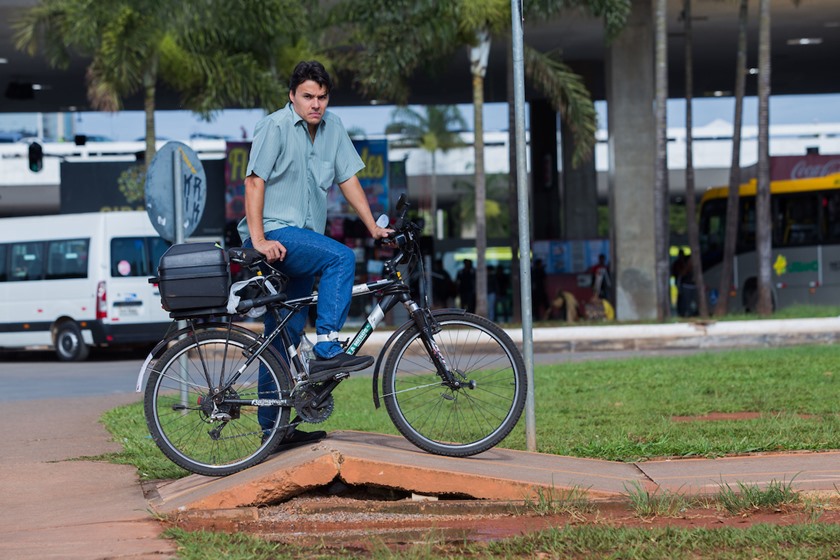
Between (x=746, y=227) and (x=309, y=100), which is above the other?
(x=309, y=100)

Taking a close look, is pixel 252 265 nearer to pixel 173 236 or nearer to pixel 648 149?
pixel 173 236

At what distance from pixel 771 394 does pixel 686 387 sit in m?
1.07

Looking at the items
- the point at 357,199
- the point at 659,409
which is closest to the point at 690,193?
the point at 659,409

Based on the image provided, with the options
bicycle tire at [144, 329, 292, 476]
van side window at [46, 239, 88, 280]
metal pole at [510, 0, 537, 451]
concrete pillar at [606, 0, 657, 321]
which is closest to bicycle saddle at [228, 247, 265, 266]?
bicycle tire at [144, 329, 292, 476]

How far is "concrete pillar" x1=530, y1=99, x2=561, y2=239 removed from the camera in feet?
135

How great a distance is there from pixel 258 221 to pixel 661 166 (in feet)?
65.3

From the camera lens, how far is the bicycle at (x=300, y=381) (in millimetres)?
5809

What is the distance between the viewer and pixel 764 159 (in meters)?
24.9

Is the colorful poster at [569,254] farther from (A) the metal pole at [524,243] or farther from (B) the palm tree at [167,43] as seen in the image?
(A) the metal pole at [524,243]

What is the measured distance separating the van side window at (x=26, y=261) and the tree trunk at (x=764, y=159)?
13.8 metres

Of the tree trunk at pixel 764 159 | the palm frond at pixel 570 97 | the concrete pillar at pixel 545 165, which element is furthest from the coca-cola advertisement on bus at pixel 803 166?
the concrete pillar at pixel 545 165

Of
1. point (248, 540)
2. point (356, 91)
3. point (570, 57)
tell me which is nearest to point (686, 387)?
point (248, 540)

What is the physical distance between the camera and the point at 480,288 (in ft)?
86.1

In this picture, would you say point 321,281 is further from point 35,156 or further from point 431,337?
point 35,156
